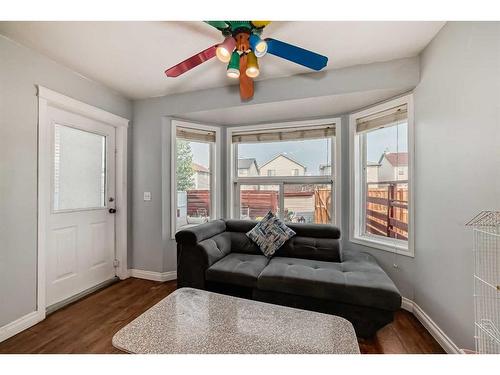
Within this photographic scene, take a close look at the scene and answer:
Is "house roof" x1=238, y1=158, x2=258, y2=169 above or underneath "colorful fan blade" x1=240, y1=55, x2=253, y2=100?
underneath

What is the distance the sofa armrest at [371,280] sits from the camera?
157 centimetres

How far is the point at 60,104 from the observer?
6.84 feet

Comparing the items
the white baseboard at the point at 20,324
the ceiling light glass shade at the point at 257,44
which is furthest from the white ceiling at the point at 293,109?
the white baseboard at the point at 20,324

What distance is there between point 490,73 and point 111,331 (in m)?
3.17

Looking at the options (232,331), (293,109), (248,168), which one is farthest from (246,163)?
(232,331)

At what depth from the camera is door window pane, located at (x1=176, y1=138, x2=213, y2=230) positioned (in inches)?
117

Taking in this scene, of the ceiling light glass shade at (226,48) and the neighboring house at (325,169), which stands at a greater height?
the ceiling light glass shade at (226,48)

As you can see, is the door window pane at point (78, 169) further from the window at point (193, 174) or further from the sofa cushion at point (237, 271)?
the sofa cushion at point (237, 271)

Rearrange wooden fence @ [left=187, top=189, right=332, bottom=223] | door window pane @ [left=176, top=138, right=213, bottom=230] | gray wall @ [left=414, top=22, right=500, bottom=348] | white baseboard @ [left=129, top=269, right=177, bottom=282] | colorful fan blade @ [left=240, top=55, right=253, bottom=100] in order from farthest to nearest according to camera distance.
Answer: door window pane @ [left=176, top=138, right=213, bottom=230] → wooden fence @ [left=187, top=189, right=332, bottom=223] → white baseboard @ [left=129, top=269, right=177, bottom=282] → colorful fan blade @ [left=240, top=55, right=253, bottom=100] → gray wall @ [left=414, top=22, right=500, bottom=348]

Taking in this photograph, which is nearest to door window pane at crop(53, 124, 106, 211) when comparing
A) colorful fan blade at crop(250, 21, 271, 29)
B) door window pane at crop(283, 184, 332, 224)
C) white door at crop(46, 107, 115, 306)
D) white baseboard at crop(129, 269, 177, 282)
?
white door at crop(46, 107, 115, 306)

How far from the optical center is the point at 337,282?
1722 mm

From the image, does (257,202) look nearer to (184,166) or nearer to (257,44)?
(184,166)

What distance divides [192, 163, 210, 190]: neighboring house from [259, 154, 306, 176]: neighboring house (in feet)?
2.61

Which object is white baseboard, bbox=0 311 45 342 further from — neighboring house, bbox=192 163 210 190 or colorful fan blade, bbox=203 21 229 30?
colorful fan blade, bbox=203 21 229 30
